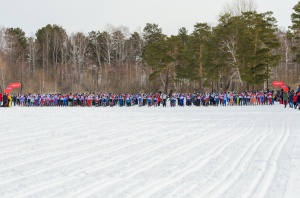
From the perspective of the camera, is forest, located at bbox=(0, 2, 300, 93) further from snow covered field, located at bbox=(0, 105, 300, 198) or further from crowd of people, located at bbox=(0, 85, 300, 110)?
snow covered field, located at bbox=(0, 105, 300, 198)

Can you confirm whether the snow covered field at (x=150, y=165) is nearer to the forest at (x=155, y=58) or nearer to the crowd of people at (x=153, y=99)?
the crowd of people at (x=153, y=99)

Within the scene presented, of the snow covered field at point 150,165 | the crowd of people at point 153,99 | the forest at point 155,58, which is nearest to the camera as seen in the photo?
the snow covered field at point 150,165

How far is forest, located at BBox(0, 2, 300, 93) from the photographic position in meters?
45.8

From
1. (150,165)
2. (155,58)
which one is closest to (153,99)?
(155,58)

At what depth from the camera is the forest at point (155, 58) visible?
150ft

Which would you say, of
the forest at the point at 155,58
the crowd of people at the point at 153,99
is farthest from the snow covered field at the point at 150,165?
the forest at the point at 155,58

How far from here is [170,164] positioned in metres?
7.54

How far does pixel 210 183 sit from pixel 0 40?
69.3m

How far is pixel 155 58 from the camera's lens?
175 feet

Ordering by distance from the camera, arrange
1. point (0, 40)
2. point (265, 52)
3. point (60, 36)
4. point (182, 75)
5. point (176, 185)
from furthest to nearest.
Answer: point (60, 36) → point (0, 40) → point (182, 75) → point (265, 52) → point (176, 185)

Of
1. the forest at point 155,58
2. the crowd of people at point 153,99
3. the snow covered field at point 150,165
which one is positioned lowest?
the snow covered field at point 150,165

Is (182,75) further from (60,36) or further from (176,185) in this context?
(176,185)

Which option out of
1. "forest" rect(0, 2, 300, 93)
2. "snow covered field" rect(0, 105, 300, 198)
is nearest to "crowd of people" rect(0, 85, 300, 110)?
"forest" rect(0, 2, 300, 93)

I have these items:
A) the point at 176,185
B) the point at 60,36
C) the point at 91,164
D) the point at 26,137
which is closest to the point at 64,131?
the point at 26,137
